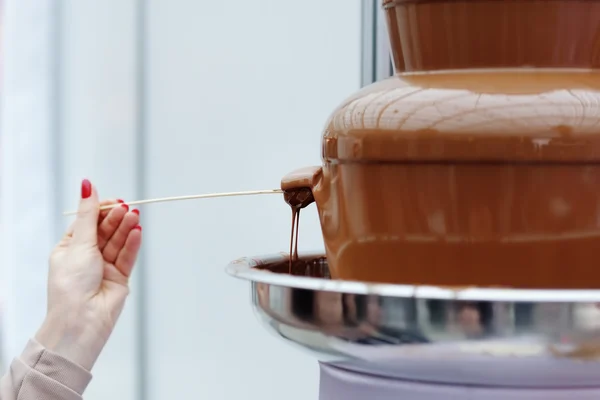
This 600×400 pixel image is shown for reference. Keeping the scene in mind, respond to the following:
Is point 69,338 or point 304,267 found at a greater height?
point 304,267

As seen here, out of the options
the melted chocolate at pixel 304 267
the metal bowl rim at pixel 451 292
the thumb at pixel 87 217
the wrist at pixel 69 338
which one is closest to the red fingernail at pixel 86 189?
the thumb at pixel 87 217

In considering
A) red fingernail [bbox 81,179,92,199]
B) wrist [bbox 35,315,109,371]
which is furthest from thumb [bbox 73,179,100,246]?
wrist [bbox 35,315,109,371]

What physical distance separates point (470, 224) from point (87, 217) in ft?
1.83

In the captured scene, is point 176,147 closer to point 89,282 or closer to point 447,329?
point 89,282

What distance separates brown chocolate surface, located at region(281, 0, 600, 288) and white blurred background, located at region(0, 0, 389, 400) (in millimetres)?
853

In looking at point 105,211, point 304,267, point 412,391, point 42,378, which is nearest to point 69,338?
point 42,378

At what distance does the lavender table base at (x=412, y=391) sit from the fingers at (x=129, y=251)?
1.57 ft

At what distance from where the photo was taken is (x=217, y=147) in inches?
56.5

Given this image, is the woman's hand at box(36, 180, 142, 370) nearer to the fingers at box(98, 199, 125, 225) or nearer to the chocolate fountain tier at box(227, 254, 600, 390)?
the fingers at box(98, 199, 125, 225)

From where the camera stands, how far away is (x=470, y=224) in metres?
0.37

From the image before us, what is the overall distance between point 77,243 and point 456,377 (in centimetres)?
60

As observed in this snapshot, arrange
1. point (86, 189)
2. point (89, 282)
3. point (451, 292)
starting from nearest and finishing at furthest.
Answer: point (451, 292)
point (86, 189)
point (89, 282)

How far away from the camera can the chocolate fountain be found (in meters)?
0.34

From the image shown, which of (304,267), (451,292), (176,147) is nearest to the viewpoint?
(451,292)
